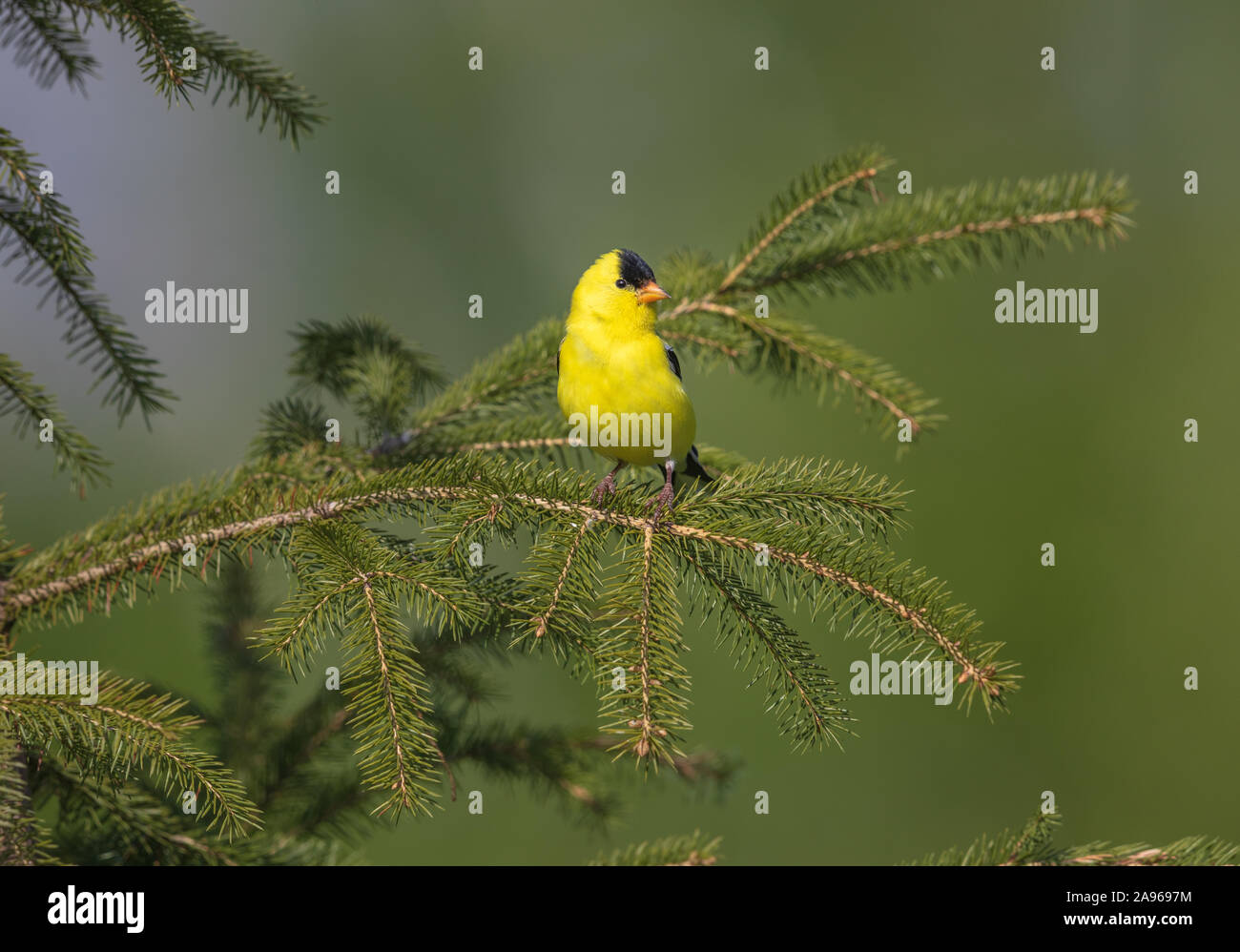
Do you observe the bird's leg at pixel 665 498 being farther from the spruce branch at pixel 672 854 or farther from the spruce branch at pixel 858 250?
the spruce branch at pixel 672 854

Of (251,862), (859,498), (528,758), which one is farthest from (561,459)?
(251,862)

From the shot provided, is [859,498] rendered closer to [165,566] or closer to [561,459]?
[561,459]

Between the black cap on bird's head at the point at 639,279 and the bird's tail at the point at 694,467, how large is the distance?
33 cm

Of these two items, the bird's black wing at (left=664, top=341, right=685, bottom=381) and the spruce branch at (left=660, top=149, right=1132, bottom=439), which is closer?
the spruce branch at (left=660, top=149, right=1132, bottom=439)

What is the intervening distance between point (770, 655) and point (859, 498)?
0.80ft

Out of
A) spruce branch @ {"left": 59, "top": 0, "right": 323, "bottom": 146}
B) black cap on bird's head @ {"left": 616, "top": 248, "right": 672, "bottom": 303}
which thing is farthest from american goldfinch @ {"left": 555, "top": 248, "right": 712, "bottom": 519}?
spruce branch @ {"left": 59, "top": 0, "right": 323, "bottom": 146}

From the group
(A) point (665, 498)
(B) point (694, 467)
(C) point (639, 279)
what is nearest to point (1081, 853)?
(A) point (665, 498)

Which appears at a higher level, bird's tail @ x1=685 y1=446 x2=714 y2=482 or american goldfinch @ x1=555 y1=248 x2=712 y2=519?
american goldfinch @ x1=555 y1=248 x2=712 y2=519

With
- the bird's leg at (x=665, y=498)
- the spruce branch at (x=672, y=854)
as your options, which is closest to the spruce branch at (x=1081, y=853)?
the spruce branch at (x=672, y=854)

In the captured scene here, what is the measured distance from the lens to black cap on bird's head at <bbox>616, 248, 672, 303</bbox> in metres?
1.96

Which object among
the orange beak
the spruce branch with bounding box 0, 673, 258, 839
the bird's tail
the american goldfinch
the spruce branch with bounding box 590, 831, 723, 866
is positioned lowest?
the spruce branch with bounding box 590, 831, 723, 866

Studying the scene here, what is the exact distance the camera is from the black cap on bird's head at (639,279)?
1955mm

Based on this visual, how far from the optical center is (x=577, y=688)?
5301 millimetres

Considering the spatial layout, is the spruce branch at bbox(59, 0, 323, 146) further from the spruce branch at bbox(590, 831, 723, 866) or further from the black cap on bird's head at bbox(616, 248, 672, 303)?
the spruce branch at bbox(590, 831, 723, 866)
